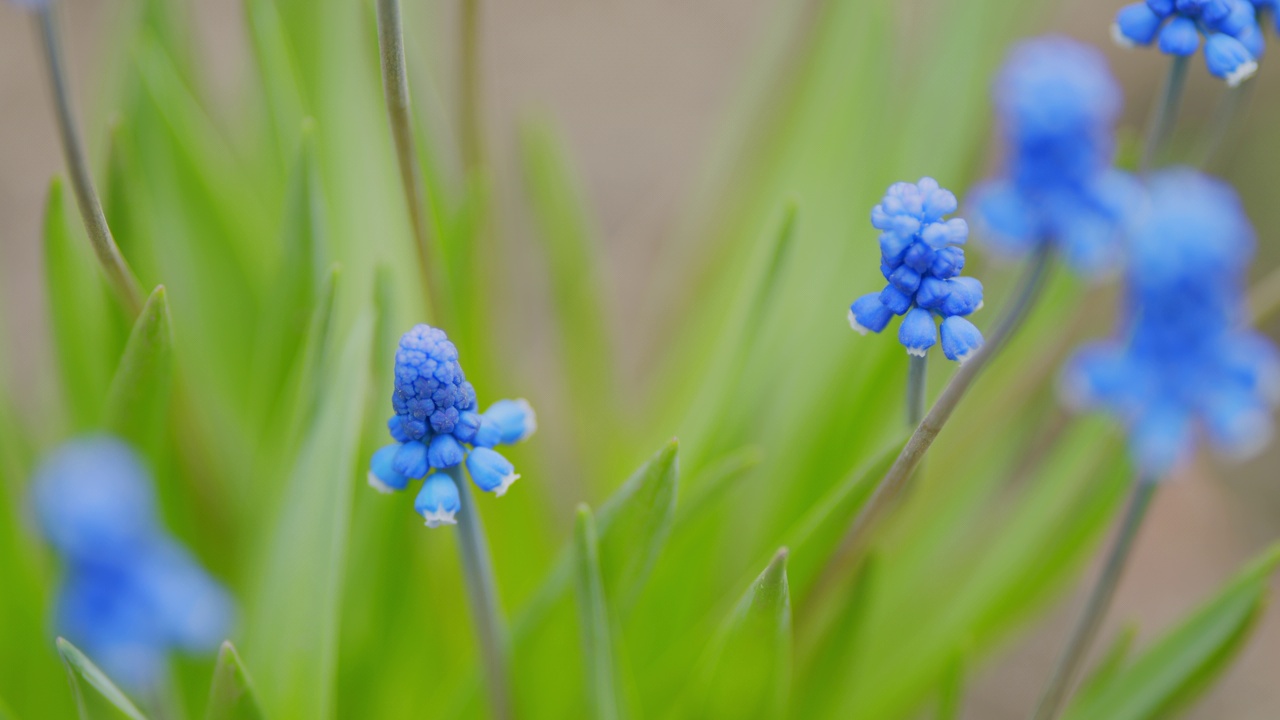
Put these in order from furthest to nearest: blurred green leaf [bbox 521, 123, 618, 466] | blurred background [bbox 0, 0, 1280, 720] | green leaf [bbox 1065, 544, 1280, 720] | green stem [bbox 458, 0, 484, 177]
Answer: blurred background [bbox 0, 0, 1280, 720] → blurred green leaf [bbox 521, 123, 618, 466] → green stem [bbox 458, 0, 484, 177] → green leaf [bbox 1065, 544, 1280, 720]

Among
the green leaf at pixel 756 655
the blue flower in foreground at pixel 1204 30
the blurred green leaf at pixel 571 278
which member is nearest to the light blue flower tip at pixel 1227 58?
the blue flower in foreground at pixel 1204 30

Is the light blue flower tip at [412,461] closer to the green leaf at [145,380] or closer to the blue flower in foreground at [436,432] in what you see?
the blue flower in foreground at [436,432]

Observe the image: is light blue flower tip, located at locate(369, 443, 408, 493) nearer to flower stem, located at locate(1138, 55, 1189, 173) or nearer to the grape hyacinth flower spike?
the grape hyacinth flower spike

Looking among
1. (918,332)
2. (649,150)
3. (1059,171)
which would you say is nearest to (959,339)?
(918,332)

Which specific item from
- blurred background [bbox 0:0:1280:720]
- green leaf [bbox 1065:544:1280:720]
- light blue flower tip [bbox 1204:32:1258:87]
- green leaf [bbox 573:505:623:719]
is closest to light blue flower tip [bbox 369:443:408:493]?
green leaf [bbox 573:505:623:719]

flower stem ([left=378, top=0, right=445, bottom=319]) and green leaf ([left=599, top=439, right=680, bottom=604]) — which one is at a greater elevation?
flower stem ([left=378, top=0, right=445, bottom=319])

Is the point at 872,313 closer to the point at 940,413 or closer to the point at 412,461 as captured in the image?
the point at 940,413

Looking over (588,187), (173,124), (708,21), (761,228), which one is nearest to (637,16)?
(708,21)
